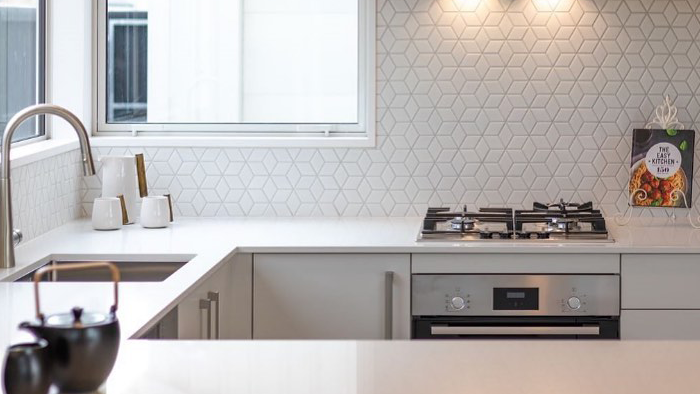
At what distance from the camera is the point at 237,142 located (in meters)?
4.35

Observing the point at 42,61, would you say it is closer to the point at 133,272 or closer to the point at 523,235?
the point at 133,272

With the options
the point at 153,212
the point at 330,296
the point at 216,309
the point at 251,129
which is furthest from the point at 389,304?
the point at 251,129

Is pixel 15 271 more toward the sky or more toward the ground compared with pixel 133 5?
more toward the ground

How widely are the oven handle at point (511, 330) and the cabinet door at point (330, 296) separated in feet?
0.44

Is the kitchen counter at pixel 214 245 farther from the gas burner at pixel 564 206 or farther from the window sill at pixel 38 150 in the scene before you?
the window sill at pixel 38 150

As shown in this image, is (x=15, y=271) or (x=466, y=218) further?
(x=466, y=218)

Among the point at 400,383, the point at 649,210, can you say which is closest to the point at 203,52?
the point at 649,210

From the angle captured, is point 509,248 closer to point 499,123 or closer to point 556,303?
point 556,303

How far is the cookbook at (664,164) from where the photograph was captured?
4.24 metres

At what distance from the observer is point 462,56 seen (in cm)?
432

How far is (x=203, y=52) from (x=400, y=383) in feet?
9.20

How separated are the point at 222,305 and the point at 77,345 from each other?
174 centimetres

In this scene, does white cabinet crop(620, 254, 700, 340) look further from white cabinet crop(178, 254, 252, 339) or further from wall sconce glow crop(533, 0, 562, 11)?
white cabinet crop(178, 254, 252, 339)

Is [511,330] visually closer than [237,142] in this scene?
Yes
